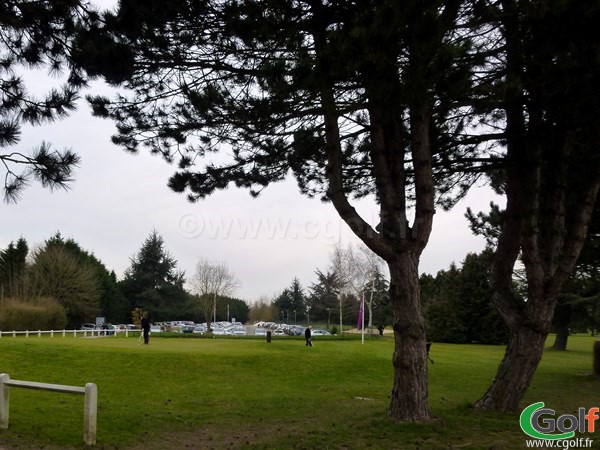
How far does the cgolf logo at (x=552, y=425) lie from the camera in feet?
30.1

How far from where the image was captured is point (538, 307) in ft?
36.3

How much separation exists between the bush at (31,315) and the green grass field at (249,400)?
1910 cm

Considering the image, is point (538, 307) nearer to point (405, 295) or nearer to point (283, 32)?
point (405, 295)

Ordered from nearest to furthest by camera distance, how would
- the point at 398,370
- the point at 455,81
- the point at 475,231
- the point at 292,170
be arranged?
the point at 455,81 < the point at 398,370 < the point at 292,170 < the point at 475,231

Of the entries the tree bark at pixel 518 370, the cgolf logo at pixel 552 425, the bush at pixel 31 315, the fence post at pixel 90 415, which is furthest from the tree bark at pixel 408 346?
the bush at pixel 31 315

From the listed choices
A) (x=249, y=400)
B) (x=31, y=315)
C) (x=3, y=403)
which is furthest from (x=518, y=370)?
(x=31, y=315)

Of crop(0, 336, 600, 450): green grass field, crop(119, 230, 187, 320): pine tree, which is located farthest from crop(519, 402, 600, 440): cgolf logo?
crop(119, 230, 187, 320): pine tree

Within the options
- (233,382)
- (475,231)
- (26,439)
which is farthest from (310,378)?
(26,439)

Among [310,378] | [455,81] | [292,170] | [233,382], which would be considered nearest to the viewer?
[455,81]

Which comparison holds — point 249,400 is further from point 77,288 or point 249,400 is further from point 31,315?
point 77,288

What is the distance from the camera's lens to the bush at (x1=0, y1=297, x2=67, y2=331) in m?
36.6

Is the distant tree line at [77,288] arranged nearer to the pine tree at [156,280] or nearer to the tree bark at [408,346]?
the pine tree at [156,280]

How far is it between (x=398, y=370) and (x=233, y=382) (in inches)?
342

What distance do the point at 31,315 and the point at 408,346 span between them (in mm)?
34776
